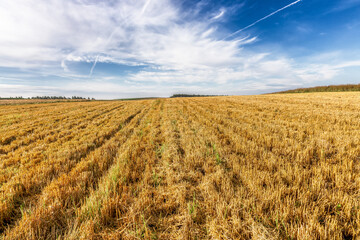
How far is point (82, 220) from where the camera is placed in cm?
210

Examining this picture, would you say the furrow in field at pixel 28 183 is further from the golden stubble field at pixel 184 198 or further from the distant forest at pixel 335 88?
the distant forest at pixel 335 88

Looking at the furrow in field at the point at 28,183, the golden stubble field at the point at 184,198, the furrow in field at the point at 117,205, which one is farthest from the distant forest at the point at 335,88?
the furrow in field at the point at 28,183

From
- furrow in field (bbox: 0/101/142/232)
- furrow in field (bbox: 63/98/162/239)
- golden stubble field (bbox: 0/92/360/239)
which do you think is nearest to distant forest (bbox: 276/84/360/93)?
golden stubble field (bbox: 0/92/360/239)

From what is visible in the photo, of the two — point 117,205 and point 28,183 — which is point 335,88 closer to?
point 117,205

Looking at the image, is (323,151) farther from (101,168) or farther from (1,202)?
(1,202)

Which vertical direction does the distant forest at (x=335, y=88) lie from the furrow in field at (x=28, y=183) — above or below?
above

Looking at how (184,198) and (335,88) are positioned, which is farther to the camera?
(335,88)

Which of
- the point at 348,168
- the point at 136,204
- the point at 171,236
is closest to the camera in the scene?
the point at 171,236

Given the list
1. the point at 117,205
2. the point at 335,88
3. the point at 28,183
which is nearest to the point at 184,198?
the point at 117,205

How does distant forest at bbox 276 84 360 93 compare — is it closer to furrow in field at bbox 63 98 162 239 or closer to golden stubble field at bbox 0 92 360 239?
golden stubble field at bbox 0 92 360 239

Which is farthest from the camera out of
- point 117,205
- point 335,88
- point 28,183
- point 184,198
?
point 335,88

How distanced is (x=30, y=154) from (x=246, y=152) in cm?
705

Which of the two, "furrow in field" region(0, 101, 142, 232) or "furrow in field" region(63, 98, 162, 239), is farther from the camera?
"furrow in field" region(0, 101, 142, 232)

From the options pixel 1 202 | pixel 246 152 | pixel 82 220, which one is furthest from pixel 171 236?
pixel 246 152
